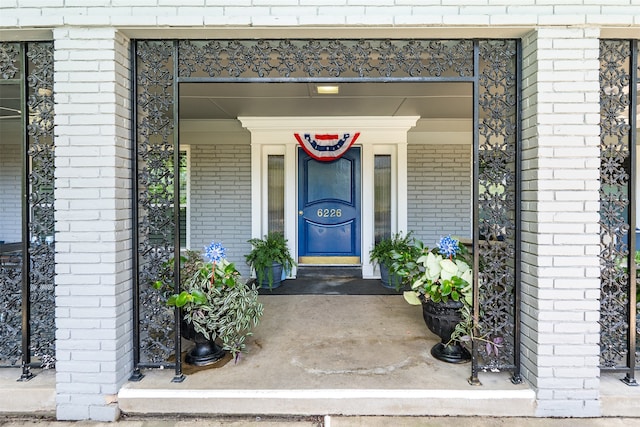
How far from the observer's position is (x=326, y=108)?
4.72 metres

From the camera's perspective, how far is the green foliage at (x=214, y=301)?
8.16ft

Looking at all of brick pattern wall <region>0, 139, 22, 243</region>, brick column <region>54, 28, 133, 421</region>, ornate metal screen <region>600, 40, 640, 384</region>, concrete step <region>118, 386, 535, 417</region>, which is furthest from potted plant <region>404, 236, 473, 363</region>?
brick pattern wall <region>0, 139, 22, 243</region>

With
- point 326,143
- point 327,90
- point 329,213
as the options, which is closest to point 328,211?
point 329,213

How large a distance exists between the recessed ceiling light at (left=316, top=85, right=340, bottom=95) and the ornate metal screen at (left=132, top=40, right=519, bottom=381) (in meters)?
1.42

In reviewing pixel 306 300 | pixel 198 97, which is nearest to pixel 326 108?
pixel 198 97

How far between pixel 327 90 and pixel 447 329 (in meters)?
2.50

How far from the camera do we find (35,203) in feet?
7.72

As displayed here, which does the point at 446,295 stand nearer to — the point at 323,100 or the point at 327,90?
the point at 327,90

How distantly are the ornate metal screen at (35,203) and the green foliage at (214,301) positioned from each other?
2.31ft
